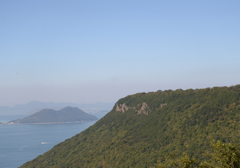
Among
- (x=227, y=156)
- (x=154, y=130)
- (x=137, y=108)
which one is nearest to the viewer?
(x=227, y=156)

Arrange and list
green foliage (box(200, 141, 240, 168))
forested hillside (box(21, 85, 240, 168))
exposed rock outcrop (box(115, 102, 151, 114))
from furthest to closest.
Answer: exposed rock outcrop (box(115, 102, 151, 114)) → forested hillside (box(21, 85, 240, 168)) → green foliage (box(200, 141, 240, 168))

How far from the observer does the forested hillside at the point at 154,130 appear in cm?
5259

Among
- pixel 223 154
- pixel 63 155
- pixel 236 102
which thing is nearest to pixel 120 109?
pixel 63 155

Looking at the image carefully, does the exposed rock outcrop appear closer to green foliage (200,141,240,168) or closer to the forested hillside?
the forested hillside

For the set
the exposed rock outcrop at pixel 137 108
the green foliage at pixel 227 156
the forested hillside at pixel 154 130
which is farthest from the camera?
the exposed rock outcrop at pixel 137 108

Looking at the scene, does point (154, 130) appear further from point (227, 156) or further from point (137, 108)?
point (227, 156)

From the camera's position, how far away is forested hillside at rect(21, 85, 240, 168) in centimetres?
5259

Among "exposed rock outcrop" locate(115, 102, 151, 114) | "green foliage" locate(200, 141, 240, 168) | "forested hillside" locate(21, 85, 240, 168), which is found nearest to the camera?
"green foliage" locate(200, 141, 240, 168)

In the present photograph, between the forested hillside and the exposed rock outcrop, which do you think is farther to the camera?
the exposed rock outcrop

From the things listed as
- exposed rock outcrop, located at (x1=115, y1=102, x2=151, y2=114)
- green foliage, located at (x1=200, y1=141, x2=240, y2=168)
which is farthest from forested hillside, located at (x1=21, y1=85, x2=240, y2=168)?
green foliage, located at (x1=200, y1=141, x2=240, y2=168)

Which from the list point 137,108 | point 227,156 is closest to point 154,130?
point 137,108

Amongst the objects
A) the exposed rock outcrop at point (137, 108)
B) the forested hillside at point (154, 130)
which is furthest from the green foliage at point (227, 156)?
the exposed rock outcrop at point (137, 108)

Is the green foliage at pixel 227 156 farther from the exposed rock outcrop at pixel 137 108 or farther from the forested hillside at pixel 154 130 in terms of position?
the exposed rock outcrop at pixel 137 108

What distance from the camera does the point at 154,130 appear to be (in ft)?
238
